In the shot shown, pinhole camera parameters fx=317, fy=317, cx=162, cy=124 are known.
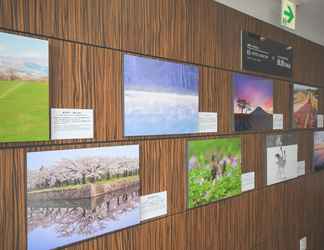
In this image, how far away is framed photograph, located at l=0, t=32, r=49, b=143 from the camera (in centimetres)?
118

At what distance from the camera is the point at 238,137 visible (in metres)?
2.26

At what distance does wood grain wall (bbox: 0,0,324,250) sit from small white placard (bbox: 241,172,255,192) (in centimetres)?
5

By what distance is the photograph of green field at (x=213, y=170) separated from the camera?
1931mm

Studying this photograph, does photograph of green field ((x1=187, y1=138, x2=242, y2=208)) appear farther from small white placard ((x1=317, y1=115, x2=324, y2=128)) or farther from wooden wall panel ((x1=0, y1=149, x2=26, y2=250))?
small white placard ((x1=317, y1=115, x2=324, y2=128))

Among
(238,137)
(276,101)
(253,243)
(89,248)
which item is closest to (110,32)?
(89,248)

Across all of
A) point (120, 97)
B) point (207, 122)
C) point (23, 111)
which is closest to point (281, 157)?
point (207, 122)

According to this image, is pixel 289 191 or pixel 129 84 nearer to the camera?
pixel 129 84

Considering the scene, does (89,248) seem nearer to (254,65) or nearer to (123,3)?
(123,3)

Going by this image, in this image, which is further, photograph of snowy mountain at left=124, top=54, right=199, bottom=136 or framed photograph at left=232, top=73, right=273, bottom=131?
framed photograph at left=232, top=73, right=273, bottom=131

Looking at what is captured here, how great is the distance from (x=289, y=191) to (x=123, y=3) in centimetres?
218

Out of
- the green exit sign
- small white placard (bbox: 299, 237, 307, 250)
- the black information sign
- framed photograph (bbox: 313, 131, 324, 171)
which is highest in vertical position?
the green exit sign

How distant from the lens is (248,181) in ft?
7.78

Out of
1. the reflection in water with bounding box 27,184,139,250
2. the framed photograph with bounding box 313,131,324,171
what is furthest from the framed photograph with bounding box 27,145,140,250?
the framed photograph with bounding box 313,131,324,171

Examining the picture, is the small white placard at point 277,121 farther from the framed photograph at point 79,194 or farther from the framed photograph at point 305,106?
the framed photograph at point 79,194
